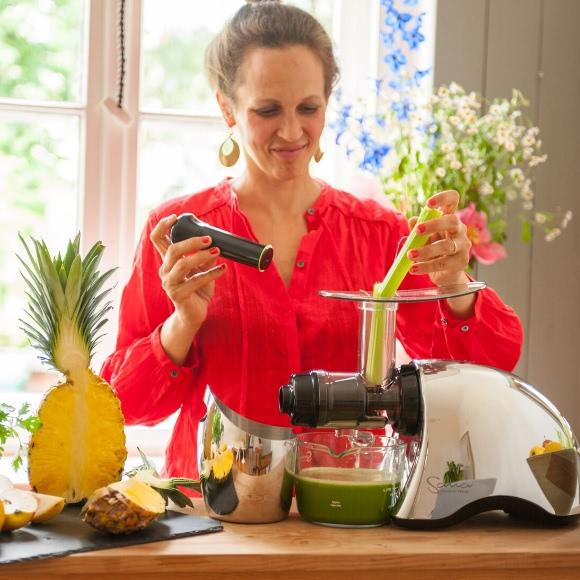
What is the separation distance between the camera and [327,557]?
1.08m

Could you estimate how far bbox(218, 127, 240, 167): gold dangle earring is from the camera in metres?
1.78

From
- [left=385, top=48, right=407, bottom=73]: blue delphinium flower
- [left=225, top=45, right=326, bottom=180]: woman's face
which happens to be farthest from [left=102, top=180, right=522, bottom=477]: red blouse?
[left=385, top=48, right=407, bottom=73]: blue delphinium flower

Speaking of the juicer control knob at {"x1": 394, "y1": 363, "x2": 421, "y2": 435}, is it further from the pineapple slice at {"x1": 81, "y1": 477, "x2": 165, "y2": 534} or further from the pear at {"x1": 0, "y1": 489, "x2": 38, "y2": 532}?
the pear at {"x1": 0, "y1": 489, "x2": 38, "y2": 532}

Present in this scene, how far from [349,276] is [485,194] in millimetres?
494

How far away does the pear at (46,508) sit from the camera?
1144mm

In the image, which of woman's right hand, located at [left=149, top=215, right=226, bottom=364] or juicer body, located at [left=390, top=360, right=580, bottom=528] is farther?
woman's right hand, located at [left=149, top=215, right=226, bottom=364]

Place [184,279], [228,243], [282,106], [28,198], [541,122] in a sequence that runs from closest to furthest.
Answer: [228,243]
[184,279]
[282,106]
[541,122]
[28,198]

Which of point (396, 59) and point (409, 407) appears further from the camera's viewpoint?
point (396, 59)

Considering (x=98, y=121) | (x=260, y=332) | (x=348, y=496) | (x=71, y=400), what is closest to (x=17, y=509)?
(x=71, y=400)

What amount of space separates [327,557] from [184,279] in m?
0.49

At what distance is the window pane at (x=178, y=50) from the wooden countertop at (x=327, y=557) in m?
1.47

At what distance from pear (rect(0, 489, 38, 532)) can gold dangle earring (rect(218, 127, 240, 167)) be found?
2.65 feet

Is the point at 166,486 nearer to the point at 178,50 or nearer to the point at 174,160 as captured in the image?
the point at 174,160

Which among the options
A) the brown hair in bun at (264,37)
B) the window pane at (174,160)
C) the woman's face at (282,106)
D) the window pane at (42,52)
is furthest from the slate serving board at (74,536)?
the window pane at (42,52)
